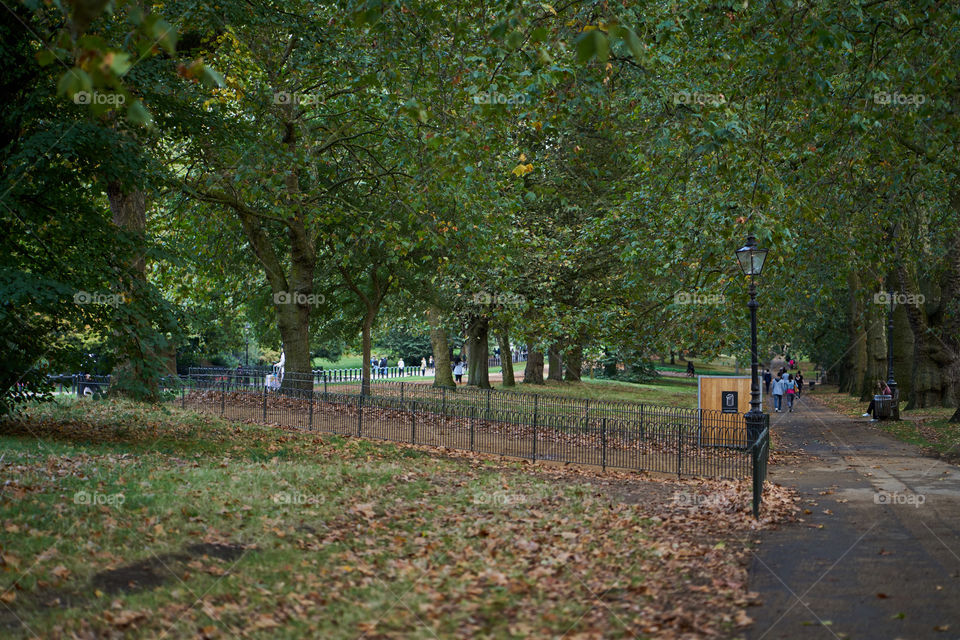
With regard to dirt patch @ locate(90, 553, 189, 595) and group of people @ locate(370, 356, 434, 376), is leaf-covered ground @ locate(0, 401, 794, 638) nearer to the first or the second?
dirt patch @ locate(90, 553, 189, 595)

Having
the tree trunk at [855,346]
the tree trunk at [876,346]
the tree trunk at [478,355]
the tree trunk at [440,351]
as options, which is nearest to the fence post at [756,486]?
the tree trunk at [478,355]

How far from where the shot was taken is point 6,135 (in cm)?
1228

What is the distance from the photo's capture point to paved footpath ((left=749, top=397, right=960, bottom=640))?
6.21m

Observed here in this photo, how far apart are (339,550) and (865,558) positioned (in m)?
5.37

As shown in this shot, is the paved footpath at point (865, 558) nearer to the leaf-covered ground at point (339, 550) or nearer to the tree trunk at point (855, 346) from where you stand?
the leaf-covered ground at point (339, 550)

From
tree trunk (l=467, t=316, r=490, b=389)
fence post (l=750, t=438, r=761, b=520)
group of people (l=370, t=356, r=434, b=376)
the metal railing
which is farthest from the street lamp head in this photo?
group of people (l=370, t=356, r=434, b=376)

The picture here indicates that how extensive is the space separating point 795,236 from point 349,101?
10318 millimetres

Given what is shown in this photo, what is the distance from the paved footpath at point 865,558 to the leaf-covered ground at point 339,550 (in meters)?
0.38

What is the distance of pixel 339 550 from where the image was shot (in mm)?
7773

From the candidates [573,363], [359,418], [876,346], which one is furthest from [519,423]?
[876,346]

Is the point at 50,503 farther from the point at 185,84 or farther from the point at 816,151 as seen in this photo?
the point at 816,151

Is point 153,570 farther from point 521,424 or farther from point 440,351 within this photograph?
point 440,351

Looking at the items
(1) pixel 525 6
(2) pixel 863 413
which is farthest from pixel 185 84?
(2) pixel 863 413

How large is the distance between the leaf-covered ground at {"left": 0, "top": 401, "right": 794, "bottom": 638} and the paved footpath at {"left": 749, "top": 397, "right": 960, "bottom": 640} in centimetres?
38
